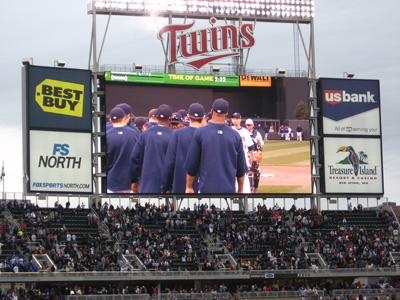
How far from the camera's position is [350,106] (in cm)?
5403

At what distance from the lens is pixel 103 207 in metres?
49.8

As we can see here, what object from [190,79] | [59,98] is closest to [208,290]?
[190,79]

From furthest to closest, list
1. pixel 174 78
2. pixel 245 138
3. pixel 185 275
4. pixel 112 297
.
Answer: pixel 174 78
pixel 245 138
pixel 185 275
pixel 112 297

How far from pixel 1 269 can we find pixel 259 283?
1193 cm

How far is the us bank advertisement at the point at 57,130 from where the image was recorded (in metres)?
48.0

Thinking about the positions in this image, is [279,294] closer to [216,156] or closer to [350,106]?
[216,156]

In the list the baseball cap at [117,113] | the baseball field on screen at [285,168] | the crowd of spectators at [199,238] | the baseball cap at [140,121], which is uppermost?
the baseball cap at [117,113]

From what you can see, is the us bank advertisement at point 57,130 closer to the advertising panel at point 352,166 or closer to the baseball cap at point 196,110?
the baseball cap at point 196,110

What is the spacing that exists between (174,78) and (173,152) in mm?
3874

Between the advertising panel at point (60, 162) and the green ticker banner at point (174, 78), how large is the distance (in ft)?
9.99

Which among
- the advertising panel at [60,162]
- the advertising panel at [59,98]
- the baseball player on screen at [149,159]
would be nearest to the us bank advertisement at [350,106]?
the baseball player on screen at [149,159]

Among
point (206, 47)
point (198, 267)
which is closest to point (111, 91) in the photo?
point (206, 47)

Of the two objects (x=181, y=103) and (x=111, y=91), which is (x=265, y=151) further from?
(x=111, y=91)

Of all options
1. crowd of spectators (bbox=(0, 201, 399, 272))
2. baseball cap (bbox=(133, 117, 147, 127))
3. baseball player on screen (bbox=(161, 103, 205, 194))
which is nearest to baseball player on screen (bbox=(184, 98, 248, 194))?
baseball player on screen (bbox=(161, 103, 205, 194))
